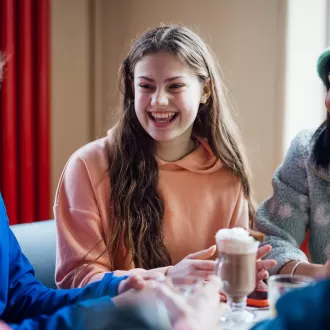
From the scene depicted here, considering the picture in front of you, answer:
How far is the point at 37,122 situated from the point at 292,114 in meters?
1.56

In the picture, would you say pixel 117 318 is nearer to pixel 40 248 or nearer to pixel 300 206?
pixel 300 206

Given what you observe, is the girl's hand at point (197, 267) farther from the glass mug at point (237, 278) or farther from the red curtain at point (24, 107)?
the red curtain at point (24, 107)

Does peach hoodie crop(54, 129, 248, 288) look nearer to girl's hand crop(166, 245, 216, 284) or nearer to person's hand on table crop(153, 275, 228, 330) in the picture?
girl's hand crop(166, 245, 216, 284)

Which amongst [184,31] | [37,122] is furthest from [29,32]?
[184,31]

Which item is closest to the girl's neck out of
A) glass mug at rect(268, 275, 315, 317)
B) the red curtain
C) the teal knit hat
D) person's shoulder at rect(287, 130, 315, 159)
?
person's shoulder at rect(287, 130, 315, 159)

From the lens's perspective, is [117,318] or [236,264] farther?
[236,264]

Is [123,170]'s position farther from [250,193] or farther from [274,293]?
[274,293]

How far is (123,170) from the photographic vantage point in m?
1.99

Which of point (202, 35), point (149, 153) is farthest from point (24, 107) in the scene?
point (149, 153)

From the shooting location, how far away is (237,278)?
1370 mm

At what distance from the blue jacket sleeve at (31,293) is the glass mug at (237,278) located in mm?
297

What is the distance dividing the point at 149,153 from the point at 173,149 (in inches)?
3.8

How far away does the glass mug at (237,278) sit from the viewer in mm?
1371

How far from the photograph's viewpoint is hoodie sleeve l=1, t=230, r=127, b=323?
60.9 inches
